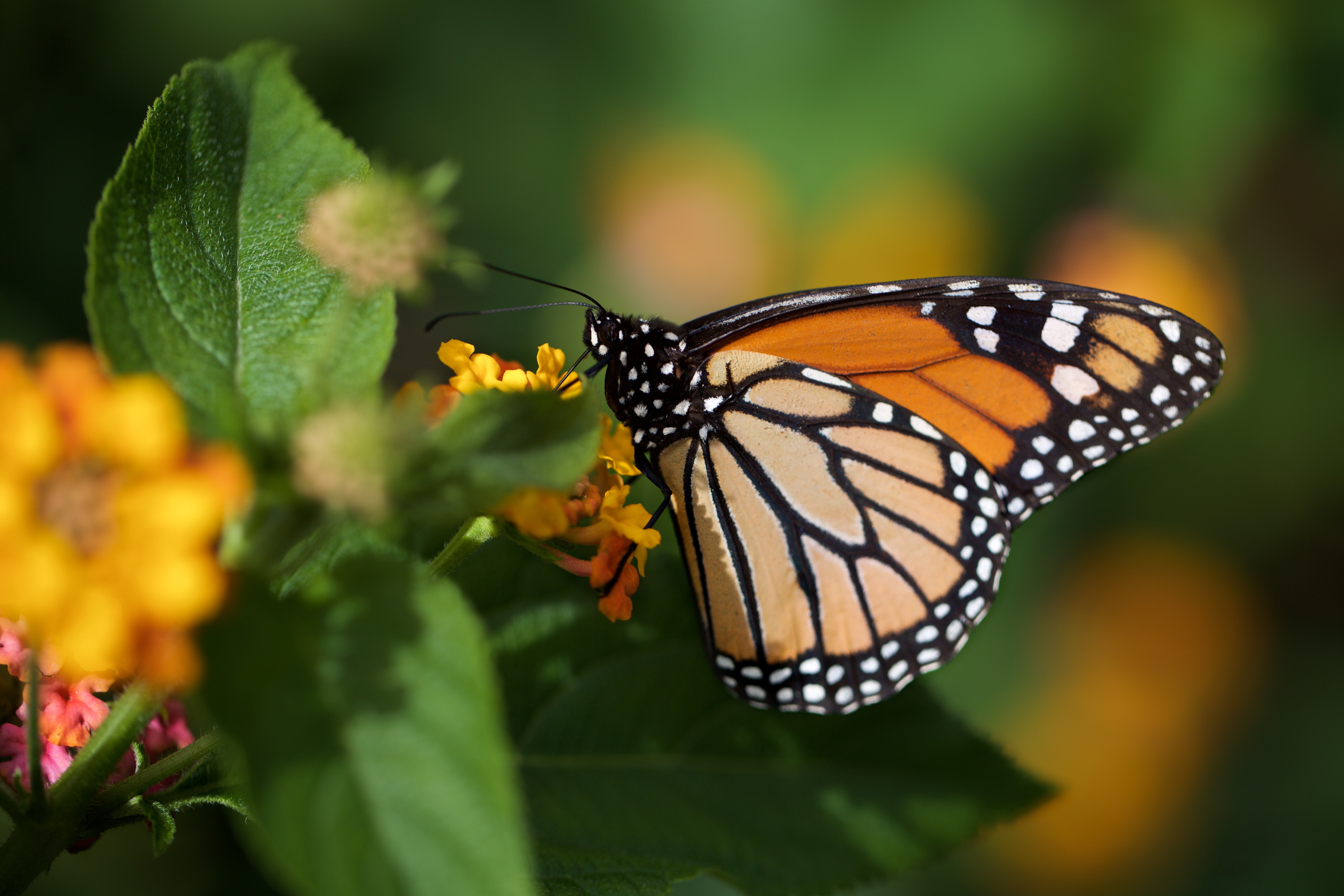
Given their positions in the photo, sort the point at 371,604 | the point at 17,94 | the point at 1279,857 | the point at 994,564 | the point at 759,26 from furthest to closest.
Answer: the point at 759,26 < the point at 1279,857 < the point at 17,94 < the point at 994,564 < the point at 371,604

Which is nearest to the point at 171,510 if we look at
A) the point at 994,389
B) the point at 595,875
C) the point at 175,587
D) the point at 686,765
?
the point at 175,587

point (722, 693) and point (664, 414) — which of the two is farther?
point (664, 414)

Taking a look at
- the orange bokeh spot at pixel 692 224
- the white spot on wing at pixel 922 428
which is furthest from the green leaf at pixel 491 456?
the orange bokeh spot at pixel 692 224

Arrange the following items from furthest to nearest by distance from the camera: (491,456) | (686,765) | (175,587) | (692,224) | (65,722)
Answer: (692,224), (686,765), (65,722), (491,456), (175,587)

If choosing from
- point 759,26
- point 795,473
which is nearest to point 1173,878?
point 795,473

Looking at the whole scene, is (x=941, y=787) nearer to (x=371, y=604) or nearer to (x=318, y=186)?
(x=371, y=604)

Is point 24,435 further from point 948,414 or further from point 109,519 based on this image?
point 948,414
